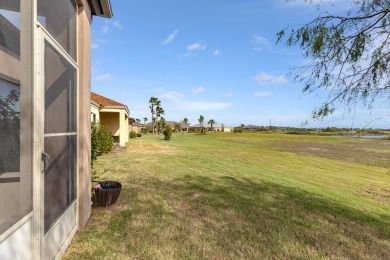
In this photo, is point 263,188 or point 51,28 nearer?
point 51,28

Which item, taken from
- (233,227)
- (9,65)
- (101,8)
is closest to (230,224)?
(233,227)

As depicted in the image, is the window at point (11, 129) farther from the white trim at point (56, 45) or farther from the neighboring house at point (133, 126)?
the neighboring house at point (133, 126)

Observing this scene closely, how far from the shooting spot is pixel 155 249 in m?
3.73

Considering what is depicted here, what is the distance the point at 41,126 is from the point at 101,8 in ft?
11.6

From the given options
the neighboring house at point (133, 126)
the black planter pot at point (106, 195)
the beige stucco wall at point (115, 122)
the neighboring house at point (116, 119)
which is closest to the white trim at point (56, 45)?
the black planter pot at point (106, 195)

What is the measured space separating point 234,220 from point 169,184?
3.27 meters

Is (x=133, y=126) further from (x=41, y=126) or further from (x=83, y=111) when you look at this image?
(x=41, y=126)

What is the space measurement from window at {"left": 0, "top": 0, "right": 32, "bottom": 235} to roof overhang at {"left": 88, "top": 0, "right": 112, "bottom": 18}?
2.98 meters

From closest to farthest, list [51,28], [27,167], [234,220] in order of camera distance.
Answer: [27,167] → [51,28] → [234,220]

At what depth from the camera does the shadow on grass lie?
12.5 ft

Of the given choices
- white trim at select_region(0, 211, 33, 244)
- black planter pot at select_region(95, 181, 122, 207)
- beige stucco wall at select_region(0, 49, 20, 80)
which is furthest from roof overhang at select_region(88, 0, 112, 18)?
white trim at select_region(0, 211, 33, 244)

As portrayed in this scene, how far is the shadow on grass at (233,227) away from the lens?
3795 millimetres

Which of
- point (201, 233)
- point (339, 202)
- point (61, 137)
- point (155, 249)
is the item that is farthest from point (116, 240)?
point (339, 202)

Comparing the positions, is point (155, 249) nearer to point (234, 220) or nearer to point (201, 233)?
point (201, 233)
